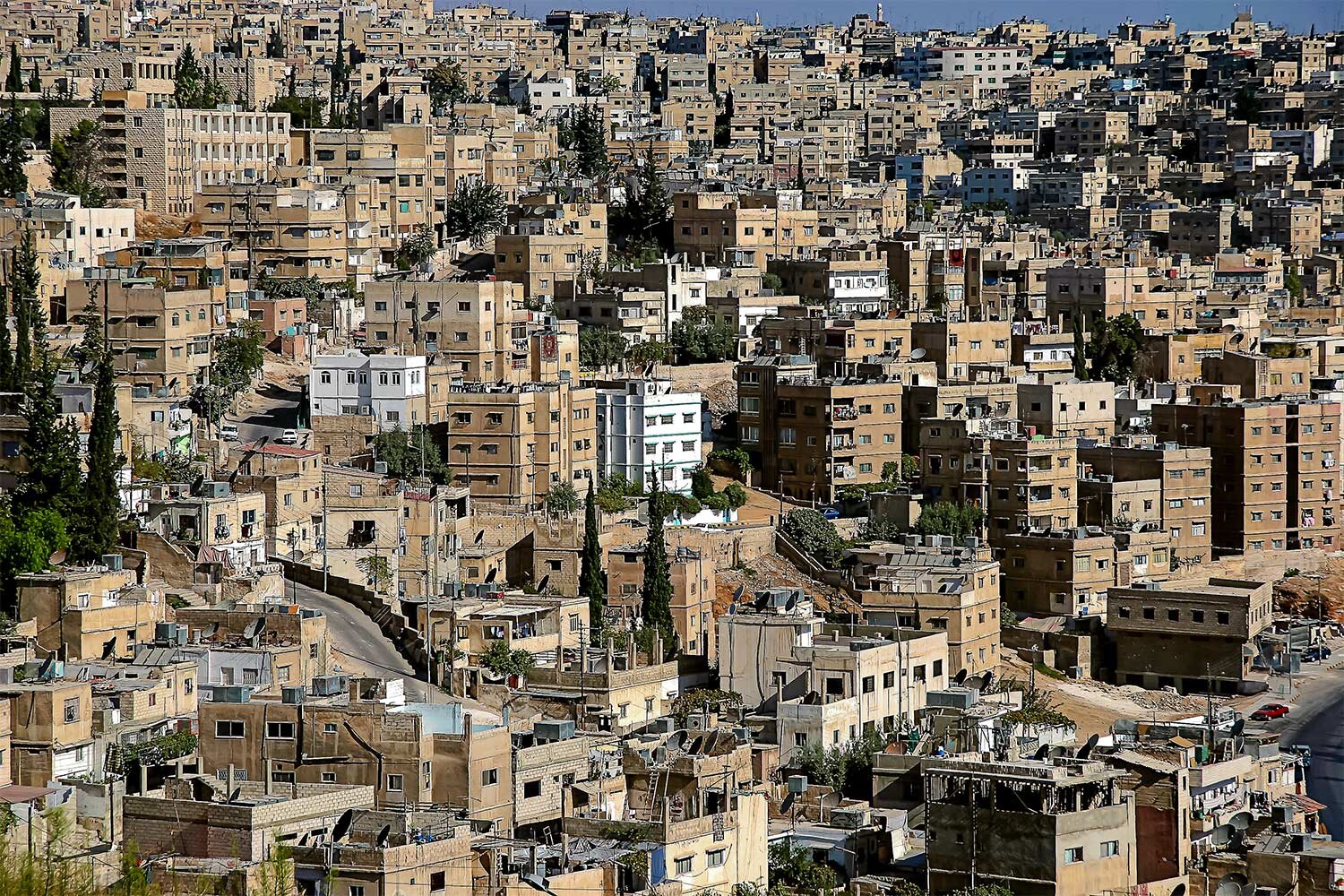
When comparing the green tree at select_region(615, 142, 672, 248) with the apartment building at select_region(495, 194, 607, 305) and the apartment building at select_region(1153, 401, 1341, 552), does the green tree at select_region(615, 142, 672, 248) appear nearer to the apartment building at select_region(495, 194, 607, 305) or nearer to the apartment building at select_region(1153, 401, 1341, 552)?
the apartment building at select_region(495, 194, 607, 305)

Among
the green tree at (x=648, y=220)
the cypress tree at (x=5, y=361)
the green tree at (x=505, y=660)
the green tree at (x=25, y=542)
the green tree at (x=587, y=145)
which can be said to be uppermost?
the green tree at (x=587, y=145)

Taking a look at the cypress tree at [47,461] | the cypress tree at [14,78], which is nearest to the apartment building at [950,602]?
the cypress tree at [47,461]

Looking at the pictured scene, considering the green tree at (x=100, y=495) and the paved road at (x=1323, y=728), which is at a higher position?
the green tree at (x=100, y=495)

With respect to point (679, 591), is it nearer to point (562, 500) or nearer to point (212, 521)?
point (562, 500)

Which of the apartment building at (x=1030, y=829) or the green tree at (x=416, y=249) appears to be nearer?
the apartment building at (x=1030, y=829)

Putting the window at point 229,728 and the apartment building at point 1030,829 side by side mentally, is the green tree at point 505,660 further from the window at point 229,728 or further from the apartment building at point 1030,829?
the apartment building at point 1030,829

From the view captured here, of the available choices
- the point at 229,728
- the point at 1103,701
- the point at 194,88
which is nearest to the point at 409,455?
the point at 1103,701

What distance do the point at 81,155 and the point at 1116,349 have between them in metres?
19.4

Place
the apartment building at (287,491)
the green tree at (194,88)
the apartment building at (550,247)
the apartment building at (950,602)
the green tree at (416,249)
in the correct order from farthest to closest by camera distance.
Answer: the green tree at (194,88) → the green tree at (416,249) → the apartment building at (550,247) → the apartment building at (950,602) → the apartment building at (287,491)

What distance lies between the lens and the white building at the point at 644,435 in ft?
145

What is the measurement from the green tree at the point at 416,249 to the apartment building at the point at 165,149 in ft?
9.61

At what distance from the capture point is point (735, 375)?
48.5 metres

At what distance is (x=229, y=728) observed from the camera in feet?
83.0

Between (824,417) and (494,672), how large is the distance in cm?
1566
